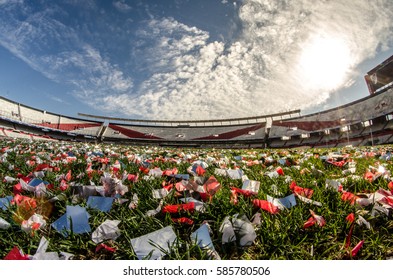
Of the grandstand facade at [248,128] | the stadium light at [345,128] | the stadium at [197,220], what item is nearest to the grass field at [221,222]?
the stadium at [197,220]

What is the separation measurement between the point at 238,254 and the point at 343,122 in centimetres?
4504

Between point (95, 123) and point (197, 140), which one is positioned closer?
point (197, 140)

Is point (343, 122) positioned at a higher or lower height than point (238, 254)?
higher

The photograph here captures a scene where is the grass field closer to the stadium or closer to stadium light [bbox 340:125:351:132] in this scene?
the stadium

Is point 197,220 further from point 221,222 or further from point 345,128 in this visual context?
point 345,128

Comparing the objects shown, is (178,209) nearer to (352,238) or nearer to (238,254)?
(238,254)

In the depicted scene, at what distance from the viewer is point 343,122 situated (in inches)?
1485

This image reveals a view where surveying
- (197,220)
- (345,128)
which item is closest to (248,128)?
(345,128)

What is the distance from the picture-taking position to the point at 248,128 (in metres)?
52.6

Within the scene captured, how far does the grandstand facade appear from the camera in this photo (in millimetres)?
33906

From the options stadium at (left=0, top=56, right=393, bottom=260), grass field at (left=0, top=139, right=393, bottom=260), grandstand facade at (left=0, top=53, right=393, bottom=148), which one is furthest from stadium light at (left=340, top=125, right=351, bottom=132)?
grass field at (left=0, top=139, right=393, bottom=260)
